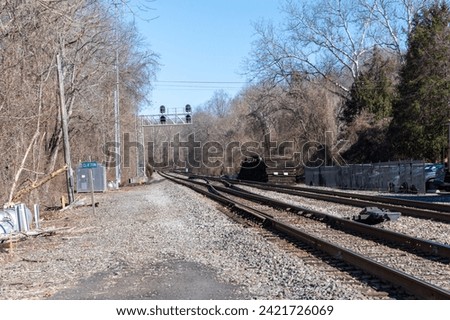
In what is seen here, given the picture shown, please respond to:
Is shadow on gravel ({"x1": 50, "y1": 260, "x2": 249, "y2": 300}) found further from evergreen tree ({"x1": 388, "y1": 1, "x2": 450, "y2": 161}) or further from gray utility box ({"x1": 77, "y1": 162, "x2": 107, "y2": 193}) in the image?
evergreen tree ({"x1": 388, "y1": 1, "x2": 450, "y2": 161})

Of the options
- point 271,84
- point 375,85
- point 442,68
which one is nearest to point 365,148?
point 375,85

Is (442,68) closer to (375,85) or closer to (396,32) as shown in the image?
(375,85)

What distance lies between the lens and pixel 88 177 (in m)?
42.0

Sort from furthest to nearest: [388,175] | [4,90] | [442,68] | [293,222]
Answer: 1. [442,68]
2. [388,175]
3. [4,90]
4. [293,222]

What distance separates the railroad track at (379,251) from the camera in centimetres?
837

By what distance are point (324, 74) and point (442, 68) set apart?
25501 millimetres

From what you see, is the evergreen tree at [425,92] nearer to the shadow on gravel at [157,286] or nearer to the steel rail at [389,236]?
the steel rail at [389,236]

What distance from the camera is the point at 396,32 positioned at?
63.3 metres

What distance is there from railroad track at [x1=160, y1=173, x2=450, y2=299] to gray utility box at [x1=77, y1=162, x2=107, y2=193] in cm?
2523

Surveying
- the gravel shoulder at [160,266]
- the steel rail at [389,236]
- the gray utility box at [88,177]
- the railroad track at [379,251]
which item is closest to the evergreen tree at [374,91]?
the gray utility box at [88,177]

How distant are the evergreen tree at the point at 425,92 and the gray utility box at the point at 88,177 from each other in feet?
71.1

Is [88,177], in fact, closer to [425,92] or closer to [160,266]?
[425,92]

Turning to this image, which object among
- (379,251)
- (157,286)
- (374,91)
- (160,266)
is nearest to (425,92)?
(374,91)

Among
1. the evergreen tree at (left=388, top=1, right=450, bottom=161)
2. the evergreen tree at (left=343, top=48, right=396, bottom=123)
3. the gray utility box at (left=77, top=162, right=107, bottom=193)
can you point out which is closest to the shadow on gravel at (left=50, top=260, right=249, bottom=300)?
the gray utility box at (left=77, top=162, right=107, bottom=193)
